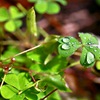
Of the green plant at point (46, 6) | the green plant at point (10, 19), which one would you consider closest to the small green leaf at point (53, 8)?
the green plant at point (46, 6)

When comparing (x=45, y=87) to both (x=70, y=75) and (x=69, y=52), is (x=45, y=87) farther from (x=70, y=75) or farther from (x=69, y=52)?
(x=70, y=75)

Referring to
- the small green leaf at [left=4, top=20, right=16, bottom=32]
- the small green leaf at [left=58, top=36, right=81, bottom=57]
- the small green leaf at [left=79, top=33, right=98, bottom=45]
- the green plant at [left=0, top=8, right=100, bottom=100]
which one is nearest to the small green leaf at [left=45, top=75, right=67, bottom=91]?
the green plant at [left=0, top=8, right=100, bottom=100]

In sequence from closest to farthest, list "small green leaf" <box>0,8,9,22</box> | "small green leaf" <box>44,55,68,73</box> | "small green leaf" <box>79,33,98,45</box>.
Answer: "small green leaf" <box>79,33,98,45</box>
"small green leaf" <box>44,55,68,73</box>
"small green leaf" <box>0,8,9,22</box>

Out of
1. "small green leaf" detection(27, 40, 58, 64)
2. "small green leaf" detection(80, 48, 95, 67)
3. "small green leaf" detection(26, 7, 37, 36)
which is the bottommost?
"small green leaf" detection(27, 40, 58, 64)

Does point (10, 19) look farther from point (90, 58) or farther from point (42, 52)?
point (90, 58)

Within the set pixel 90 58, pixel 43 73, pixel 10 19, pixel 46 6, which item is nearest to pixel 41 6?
pixel 46 6

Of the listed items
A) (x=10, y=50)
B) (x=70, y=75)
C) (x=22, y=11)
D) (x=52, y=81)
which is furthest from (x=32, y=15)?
(x=70, y=75)

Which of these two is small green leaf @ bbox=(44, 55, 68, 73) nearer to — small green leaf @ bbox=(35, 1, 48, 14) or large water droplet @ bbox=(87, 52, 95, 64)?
large water droplet @ bbox=(87, 52, 95, 64)
